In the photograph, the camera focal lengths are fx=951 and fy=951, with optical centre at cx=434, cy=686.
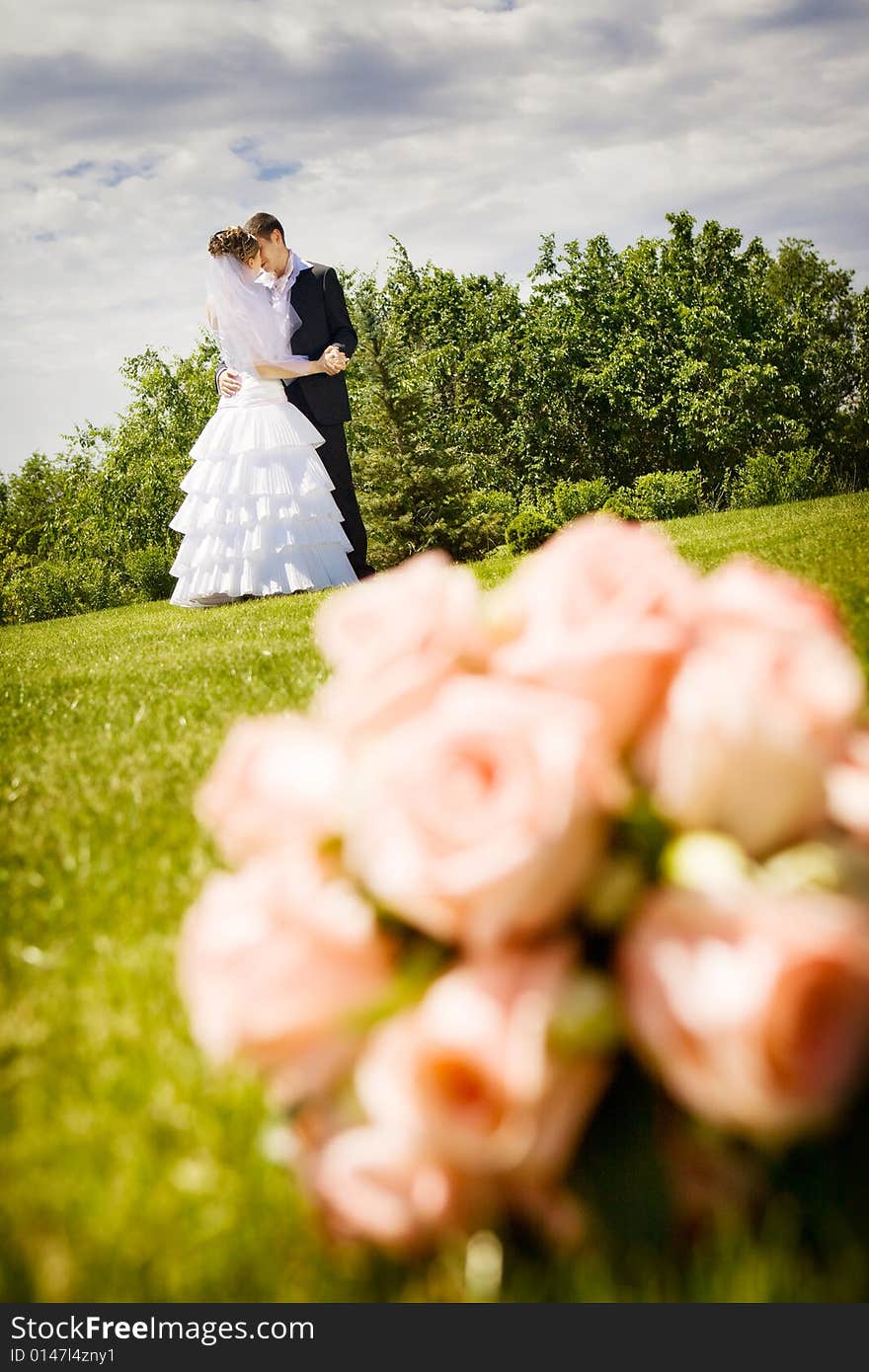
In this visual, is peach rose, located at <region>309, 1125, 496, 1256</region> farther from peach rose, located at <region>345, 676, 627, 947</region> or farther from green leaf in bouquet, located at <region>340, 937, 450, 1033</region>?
peach rose, located at <region>345, 676, 627, 947</region>

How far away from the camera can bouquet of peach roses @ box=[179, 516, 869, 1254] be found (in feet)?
3.44

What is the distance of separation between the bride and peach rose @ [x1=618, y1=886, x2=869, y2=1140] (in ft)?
34.4

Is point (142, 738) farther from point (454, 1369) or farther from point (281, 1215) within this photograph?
point (454, 1369)

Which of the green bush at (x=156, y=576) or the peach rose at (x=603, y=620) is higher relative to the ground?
the peach rose at (x=603, y=620)

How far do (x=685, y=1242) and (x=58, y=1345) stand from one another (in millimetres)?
809

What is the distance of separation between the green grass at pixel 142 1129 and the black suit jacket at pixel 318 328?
8.25 metres

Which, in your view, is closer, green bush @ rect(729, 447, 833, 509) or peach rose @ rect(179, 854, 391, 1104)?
A: peach rose @ rect(179, 854, 391, 1104)

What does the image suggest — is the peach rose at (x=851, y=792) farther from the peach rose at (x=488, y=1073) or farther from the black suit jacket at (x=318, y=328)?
the black suit jacket at (x=318, y=328)

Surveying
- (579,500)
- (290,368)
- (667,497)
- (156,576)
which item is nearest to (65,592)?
(156,576)

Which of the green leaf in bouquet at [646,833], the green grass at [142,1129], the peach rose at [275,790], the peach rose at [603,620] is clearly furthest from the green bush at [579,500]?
the green leaf in bouquet at [646,833]

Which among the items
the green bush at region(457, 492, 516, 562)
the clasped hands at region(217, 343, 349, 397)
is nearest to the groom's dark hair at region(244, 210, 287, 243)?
the clasped hands at region(217, 343, 349, 397)

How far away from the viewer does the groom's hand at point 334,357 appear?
10.9 meters

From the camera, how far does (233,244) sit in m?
10.5

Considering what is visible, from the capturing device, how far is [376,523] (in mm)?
23531
